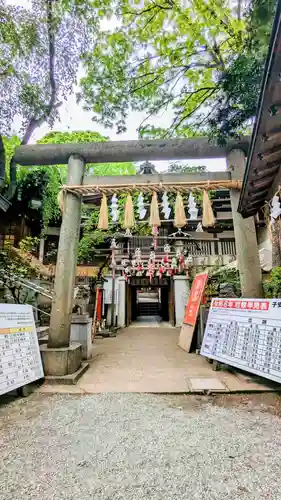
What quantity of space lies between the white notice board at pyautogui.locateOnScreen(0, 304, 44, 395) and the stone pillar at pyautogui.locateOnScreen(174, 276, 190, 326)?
1151 centimetres

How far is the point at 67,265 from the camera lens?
16.0 ft

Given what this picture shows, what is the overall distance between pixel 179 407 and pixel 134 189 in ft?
12.7

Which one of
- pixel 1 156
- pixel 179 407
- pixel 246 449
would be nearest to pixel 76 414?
pixel 179 407

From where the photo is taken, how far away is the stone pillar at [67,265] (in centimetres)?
466

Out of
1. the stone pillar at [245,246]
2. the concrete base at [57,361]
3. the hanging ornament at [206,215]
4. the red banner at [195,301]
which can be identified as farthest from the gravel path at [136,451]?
the red banner at [195,301]

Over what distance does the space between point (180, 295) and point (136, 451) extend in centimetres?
1309

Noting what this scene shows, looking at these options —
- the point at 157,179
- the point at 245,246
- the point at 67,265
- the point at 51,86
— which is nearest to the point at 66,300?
the point at 67,265

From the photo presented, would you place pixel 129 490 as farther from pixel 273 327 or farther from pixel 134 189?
pixel 134 189

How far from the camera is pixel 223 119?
4176mm

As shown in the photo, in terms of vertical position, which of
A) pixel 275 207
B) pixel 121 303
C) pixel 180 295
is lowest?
pixel 121 303

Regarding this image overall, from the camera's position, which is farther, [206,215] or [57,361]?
[206,215]

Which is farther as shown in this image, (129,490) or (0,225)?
(0,225)

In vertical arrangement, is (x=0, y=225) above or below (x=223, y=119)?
above

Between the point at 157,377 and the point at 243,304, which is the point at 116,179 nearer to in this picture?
the point at 243,304
